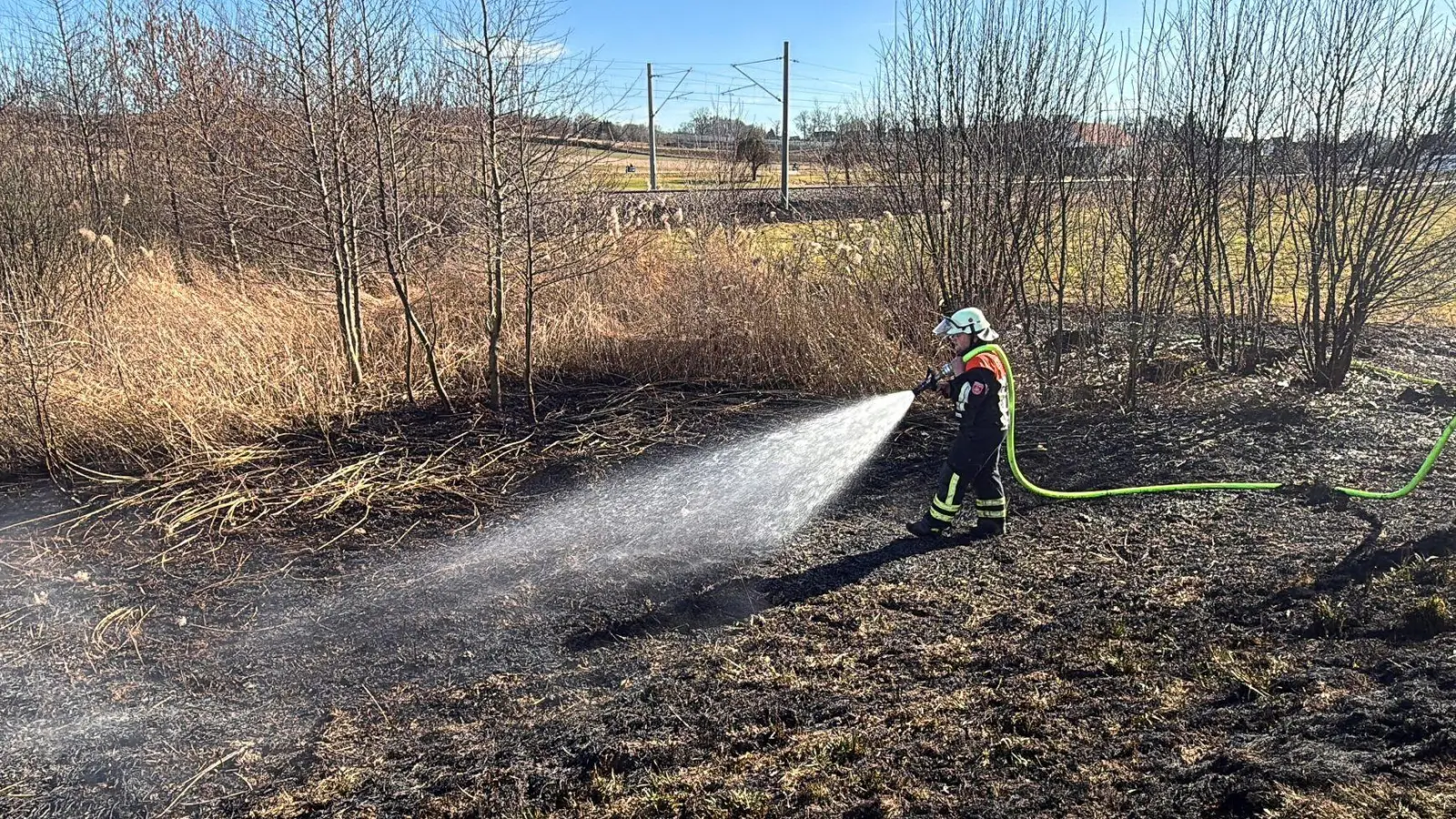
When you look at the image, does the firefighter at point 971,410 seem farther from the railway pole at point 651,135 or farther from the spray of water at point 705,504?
the railway pole at point 651,135

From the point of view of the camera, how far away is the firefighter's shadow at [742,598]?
402cm

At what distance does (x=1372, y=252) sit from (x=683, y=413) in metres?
5.95

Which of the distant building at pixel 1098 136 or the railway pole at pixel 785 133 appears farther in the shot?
the railway pole at pixel 785 133

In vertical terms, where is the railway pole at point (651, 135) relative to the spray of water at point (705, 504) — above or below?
above

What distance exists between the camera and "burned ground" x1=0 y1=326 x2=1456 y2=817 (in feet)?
8.93

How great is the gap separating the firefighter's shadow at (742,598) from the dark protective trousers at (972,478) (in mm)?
241

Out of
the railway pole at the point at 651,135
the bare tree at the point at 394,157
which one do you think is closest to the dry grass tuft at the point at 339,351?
the bare tree at the point at 394,157

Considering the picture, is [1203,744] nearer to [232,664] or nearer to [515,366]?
[232,664]

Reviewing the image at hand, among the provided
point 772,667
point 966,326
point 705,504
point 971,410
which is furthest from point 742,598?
point 966,326

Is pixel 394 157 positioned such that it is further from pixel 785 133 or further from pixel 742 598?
pixel 785 133

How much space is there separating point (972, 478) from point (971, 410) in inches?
15.6

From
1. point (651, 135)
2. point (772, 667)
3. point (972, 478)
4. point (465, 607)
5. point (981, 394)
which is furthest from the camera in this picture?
point (651, 135)

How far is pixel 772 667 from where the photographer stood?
3629mm

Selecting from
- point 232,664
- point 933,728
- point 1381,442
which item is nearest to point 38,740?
point 232,664
